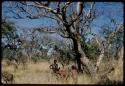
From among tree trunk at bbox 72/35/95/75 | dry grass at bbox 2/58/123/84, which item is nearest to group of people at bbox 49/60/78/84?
dry grass at bbox 2/58/123/84

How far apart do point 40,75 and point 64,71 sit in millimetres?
556

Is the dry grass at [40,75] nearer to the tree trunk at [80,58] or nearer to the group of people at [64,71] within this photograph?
the group of people at [64,71]

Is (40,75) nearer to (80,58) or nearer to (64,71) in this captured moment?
(64,71)

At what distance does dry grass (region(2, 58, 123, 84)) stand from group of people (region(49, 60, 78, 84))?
98 mm

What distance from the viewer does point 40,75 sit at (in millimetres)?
5980

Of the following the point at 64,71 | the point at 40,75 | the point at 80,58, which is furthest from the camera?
the point at 80,58

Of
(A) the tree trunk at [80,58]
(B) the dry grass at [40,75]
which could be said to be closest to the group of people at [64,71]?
(B) the dry grass at [40,75]

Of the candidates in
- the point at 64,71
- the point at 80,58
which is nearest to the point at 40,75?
the point at 64,71

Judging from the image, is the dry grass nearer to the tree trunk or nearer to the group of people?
the group of people

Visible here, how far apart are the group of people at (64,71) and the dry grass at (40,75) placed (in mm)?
98

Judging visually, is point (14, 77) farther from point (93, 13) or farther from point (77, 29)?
point (93, 13)

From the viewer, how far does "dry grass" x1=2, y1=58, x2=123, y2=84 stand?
5.77 meters

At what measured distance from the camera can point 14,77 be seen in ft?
19.6

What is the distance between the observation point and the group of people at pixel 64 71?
617 centimetres
